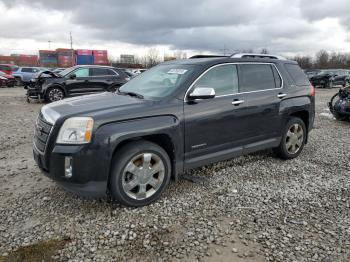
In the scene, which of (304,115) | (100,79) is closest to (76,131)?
(304,115)

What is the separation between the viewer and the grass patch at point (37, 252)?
9.18 feet

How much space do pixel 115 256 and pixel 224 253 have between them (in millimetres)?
1017

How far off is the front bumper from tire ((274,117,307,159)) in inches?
130

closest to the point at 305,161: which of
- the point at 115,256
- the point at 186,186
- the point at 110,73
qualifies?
the point at 186,186

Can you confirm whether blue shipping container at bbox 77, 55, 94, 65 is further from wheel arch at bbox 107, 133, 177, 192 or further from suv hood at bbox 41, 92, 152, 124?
wheel arch at bbox 107, 133, 177, 192

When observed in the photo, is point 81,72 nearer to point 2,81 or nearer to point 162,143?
point 162,143

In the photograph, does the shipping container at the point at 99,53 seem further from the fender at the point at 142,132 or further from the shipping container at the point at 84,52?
the fender at the point at 142,132

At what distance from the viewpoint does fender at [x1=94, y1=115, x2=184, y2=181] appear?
11.0 feet

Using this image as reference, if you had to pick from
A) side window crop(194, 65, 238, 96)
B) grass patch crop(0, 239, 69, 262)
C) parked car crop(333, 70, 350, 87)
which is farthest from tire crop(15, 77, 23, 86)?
parked car crop(333, 70, 350, 87)

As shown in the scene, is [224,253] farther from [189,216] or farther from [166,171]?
[166,171]

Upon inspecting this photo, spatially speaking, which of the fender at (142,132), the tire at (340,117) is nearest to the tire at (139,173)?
the fender at (142,132)

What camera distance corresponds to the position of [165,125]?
3736mm

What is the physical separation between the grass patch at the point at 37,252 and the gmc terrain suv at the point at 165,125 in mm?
591

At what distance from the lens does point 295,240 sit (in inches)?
123
